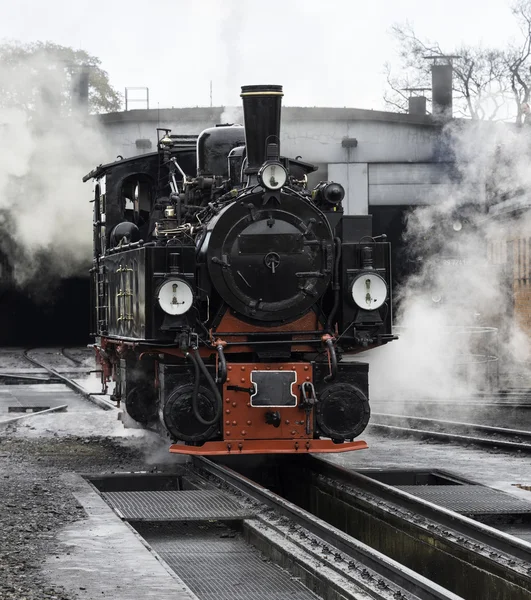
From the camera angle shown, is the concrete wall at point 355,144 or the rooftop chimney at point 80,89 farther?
the rooftop chimney at point 80,89

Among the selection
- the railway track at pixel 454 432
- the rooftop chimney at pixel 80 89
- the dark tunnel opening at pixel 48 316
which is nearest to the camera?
the railway track at pixel 454 432

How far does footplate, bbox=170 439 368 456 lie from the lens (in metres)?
8.02

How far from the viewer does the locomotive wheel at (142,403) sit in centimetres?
941

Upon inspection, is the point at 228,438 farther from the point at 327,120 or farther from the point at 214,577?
the point at 327,120

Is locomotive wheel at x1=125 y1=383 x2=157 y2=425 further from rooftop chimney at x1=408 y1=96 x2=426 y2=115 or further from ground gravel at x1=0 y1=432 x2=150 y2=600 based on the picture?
rooftop chimney at x1=408 y1=96 x2=426 y2=115

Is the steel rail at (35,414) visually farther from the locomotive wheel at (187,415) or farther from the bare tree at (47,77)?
the bare tree at (47,77)

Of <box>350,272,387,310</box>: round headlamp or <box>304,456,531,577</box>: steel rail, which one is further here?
<box>350,272,387,310</box>: round headlamp

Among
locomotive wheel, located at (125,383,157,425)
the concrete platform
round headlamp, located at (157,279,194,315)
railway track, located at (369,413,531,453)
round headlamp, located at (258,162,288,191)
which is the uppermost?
round headlamp, located at (258,162,288,191)

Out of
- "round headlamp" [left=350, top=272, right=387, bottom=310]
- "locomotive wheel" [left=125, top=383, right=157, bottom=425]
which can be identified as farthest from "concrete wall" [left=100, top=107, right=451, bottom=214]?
"round headlamp" [left=350, top=272, right=387, bottom=310]

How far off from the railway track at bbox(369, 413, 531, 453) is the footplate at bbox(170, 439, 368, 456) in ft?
9.81

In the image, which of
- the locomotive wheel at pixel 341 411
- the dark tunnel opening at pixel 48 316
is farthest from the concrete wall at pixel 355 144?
the locomotive wheel at pixel 341 411

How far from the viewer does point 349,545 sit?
18.9 ft

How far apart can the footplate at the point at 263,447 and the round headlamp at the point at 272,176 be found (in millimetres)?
1899

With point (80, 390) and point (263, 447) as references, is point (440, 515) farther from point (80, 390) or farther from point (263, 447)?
point (80, 390)
